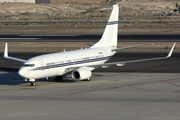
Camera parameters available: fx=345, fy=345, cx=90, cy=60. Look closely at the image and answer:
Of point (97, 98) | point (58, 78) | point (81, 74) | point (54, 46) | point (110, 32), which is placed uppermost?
point (110, 32)

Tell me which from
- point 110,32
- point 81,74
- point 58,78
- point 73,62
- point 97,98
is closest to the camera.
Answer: point 97,98

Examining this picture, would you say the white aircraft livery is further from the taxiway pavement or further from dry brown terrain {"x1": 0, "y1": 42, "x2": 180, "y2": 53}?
dry brown terrain {"x1": 0, "y1": 42, "x2": 180, "y2": 53}

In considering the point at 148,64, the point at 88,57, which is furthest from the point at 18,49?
the point at 88,57

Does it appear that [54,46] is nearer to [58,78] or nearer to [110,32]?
[110,32]

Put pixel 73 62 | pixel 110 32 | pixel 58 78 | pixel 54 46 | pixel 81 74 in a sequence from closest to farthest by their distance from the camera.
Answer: pixel 81 74
pixel 73 62
pixel 58 78
pixel 110 32
pixel 54 46

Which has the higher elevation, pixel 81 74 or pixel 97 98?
pixel 81 74

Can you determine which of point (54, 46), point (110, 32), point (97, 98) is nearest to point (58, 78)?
point (110, 32)

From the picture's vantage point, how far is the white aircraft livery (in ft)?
129

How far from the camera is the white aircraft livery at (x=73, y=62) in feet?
129

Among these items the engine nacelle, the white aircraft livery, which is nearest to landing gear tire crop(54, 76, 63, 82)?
the white aircraft livery

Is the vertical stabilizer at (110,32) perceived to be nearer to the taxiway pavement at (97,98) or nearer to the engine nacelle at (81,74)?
the taxiway pavement at (97,98)

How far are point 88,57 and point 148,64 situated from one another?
17771 mm

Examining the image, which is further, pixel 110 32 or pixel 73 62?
pixel 110 32

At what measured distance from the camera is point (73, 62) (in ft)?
141
